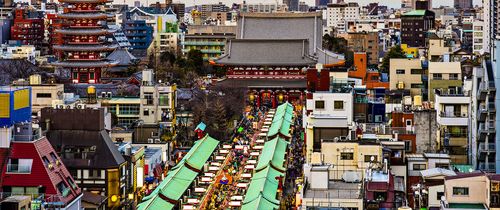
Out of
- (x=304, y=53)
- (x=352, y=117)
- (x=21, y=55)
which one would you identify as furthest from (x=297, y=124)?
(x=21, y=55)

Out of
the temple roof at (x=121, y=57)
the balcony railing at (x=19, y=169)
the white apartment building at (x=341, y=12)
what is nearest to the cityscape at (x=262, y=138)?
the balcony railing at (x=19, y=169)

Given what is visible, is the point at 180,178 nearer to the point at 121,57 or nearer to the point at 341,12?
the point at 121,57

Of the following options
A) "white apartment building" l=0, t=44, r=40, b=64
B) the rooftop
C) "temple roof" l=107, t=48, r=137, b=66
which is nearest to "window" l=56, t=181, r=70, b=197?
the rooftop

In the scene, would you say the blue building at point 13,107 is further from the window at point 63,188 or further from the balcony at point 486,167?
the balcony at point 486,167

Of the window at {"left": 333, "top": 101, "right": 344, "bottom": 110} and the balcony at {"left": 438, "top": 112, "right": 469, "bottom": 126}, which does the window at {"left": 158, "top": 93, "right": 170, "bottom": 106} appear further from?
the balcony at {"left": 438, "top": 112, "right": 469, "bottom": 126}

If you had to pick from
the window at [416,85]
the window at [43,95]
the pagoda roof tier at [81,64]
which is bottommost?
the window at [43,95]

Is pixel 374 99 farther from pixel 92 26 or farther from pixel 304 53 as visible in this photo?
pixel 92 26
